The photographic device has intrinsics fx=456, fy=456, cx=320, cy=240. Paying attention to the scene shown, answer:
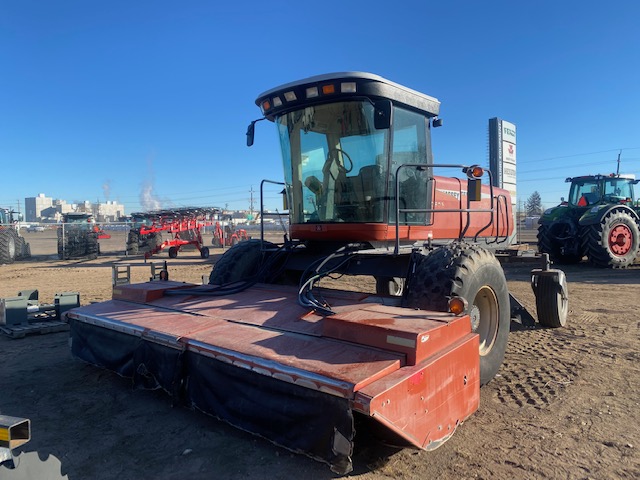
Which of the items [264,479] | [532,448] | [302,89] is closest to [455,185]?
[302,89]

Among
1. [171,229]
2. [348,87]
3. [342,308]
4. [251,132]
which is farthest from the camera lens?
[171,229]

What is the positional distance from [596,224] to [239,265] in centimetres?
1103

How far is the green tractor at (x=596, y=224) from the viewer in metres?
12.5

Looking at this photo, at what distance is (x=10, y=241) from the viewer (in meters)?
16.6

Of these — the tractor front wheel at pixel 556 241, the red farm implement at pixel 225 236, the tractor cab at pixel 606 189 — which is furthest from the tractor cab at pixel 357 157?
the red farm implement at pixel 225 236

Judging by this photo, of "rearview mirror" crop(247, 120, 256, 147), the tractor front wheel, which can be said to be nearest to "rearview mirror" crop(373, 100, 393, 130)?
"rearview mirror" crop(247, 120, 256, 147)

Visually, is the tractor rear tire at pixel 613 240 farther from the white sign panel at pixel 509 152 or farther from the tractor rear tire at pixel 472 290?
the tractor rear tire at pixel 472 290

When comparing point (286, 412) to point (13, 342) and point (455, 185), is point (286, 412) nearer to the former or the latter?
point (455, 185)

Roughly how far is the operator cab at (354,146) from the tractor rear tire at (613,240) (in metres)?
9.81

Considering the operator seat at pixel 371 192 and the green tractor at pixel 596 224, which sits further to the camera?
the green tractor at pixel 596 224

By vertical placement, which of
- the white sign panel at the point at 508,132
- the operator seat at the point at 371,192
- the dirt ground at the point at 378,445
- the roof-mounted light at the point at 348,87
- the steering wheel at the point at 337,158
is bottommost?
the dirt ground at the point at 378,445

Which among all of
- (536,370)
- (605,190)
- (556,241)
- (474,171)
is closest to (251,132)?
(474,171)

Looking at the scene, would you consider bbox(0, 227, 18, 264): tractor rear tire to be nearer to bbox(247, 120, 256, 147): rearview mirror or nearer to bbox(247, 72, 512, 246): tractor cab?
bbox(247, 120, 256, 147): rearview mirror

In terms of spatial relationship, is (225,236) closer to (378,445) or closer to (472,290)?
(472,290)
